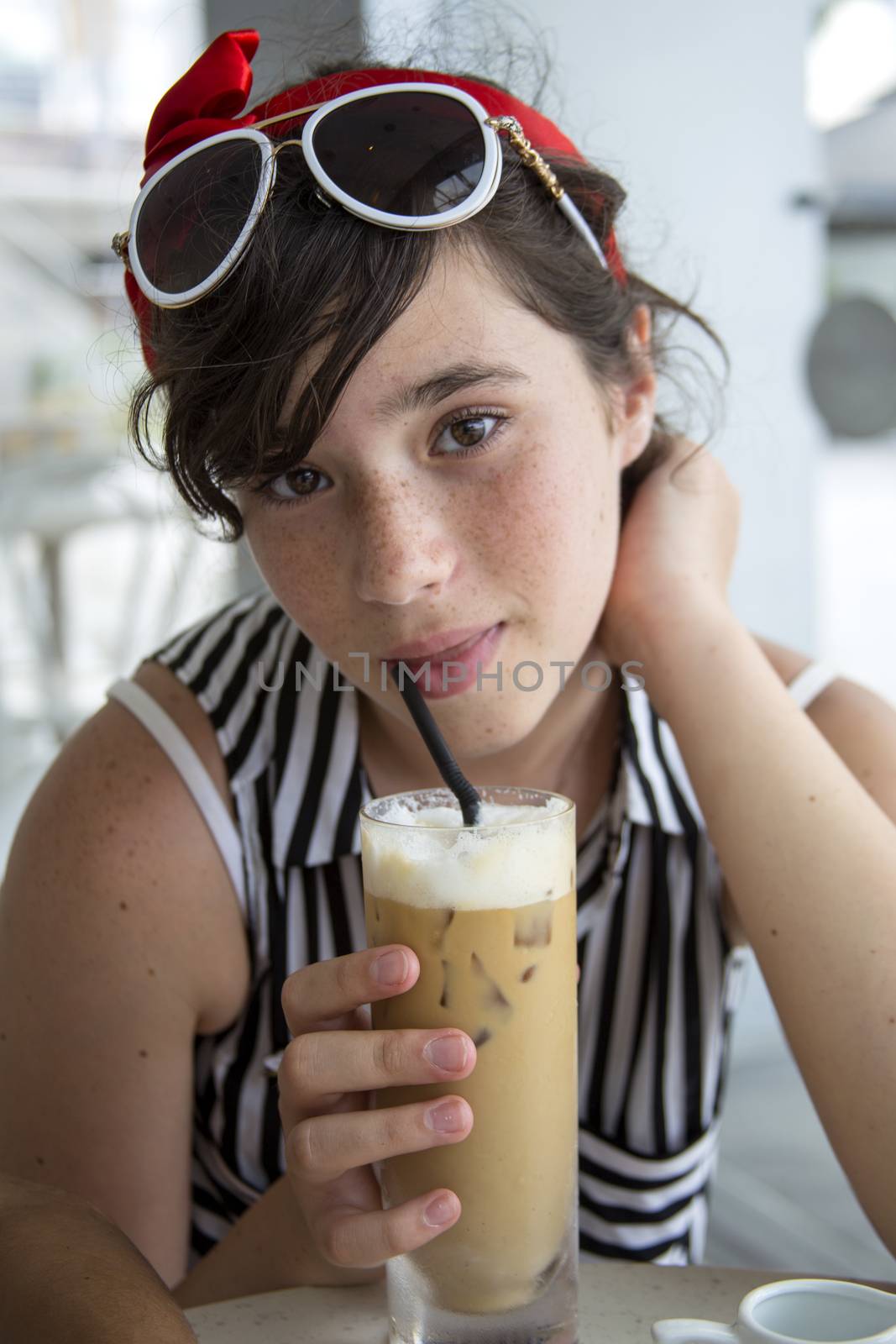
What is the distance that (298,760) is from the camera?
1.30 metres

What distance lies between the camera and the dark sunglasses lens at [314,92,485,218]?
0.97 metres

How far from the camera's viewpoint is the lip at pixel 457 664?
1057mm

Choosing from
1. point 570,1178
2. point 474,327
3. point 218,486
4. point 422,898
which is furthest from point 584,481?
point 570,1178

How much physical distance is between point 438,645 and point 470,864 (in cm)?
31

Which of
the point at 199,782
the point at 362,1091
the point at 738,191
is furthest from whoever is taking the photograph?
the point at 738,191

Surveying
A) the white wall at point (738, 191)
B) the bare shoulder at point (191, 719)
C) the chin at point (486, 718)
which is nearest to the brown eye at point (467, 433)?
the chin at point (486, 718)

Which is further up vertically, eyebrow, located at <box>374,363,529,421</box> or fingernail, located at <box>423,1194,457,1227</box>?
eyebrow, located at <box>374,363,529,421</box>

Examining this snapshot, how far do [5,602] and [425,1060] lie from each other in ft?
16.4

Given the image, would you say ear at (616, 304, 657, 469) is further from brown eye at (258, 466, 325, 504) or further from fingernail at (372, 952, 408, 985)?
fingernail at (372, 952, 408, 985)

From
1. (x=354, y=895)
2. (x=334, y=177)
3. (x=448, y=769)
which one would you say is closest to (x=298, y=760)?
(x=354, y=895)

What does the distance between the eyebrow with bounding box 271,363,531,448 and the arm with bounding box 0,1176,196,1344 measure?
60 cm

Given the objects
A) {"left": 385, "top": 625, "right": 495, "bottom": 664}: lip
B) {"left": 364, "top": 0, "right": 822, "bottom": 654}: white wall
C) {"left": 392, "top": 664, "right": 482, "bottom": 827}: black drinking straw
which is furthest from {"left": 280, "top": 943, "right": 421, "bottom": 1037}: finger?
{"left": 364, "top": 0, "right": 822, "bottom": 654}: white wall

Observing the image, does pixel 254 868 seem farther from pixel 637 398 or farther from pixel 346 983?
pixel 637 398

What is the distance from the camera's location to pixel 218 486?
3.67 feet
